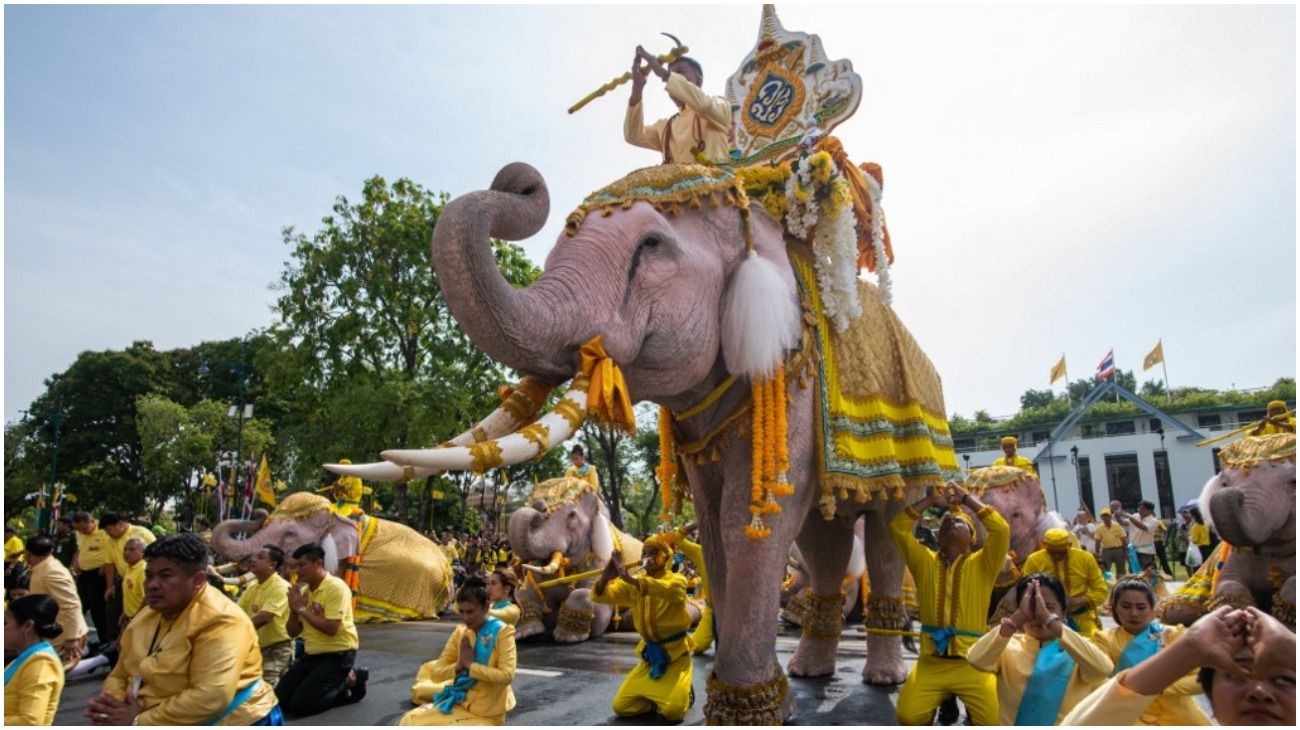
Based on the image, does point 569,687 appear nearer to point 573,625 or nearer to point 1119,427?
point 573,625

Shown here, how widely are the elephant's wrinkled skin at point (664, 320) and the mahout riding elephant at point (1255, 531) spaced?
2.59 metres

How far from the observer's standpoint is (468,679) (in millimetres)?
4273

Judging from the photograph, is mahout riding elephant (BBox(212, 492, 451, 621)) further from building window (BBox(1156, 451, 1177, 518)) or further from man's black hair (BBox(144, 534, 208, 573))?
building window (BBox(1156, 451, 1177, 518))

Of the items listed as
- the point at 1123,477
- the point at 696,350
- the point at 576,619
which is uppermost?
the point at 696,350

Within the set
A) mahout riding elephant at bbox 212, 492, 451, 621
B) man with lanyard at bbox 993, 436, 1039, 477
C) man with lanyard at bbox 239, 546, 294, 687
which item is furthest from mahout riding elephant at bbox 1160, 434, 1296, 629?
mahout riding elephant at bbox 212, 492, 451, 621

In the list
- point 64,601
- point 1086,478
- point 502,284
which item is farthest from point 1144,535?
point 1086,478

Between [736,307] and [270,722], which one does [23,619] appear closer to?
[270,722]

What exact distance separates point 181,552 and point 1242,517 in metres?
6.05

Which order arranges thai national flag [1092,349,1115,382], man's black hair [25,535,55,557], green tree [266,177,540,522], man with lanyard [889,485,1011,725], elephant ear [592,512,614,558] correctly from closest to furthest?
1. man with lanyard [889,485,1011,725]
2. man's black hair [25,535,55,557]
3. elephant ear [592,512,614,558]
4. green tree [266,177,540,522]
5. thai national flag [1092,349,1115,382]

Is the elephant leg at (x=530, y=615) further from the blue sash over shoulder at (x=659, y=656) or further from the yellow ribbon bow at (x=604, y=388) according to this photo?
the yellow ribbon bow at (x=604, y=388)

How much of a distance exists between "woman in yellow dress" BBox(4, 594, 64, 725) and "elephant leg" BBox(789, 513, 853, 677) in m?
3.91

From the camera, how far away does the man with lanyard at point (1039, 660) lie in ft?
10.8

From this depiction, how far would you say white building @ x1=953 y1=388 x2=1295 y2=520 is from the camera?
40.4 meters

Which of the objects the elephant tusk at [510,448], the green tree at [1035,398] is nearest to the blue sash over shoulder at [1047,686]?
the elephant tusk at [510,448]
